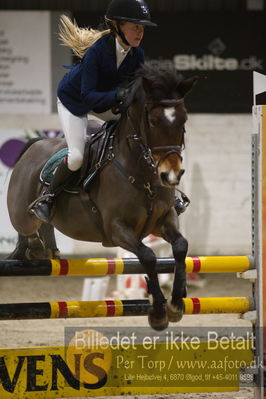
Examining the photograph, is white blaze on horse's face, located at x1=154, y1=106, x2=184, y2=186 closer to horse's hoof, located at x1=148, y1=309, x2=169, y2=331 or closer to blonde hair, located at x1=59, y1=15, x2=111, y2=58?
horse's hoof, located at x1=148, y1=309, x2=169, y2=331

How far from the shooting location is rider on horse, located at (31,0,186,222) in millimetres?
3508

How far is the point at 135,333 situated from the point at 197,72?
5.53 m

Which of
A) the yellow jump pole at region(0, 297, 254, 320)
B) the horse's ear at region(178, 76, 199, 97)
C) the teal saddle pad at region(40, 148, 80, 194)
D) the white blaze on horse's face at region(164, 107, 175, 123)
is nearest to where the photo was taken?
the white blaze on horse's face at region(164, 107, 175, 123)

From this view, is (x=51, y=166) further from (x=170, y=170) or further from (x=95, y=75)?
(x=170, y=170)

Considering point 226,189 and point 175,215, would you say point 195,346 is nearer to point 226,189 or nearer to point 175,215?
point 175,215

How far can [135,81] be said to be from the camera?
3463 millimetres

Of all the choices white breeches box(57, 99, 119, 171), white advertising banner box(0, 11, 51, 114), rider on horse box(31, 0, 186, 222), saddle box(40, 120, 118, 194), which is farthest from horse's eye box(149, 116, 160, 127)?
white advertising banner box(0, 11, 51, 114)

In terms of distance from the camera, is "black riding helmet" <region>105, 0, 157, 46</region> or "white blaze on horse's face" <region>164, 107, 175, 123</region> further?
"black riding helmet" <region>105, 0, 157, 46</region>

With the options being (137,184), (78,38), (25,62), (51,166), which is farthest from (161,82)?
(25,62)

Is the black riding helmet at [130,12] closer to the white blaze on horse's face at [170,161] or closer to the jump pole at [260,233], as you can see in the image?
the white blaze on horse's face at [170,161]

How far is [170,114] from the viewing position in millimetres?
3174

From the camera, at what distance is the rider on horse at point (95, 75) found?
11.5ft

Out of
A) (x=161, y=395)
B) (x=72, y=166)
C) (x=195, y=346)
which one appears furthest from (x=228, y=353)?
(x=72, y=166)

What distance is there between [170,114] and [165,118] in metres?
0.03
